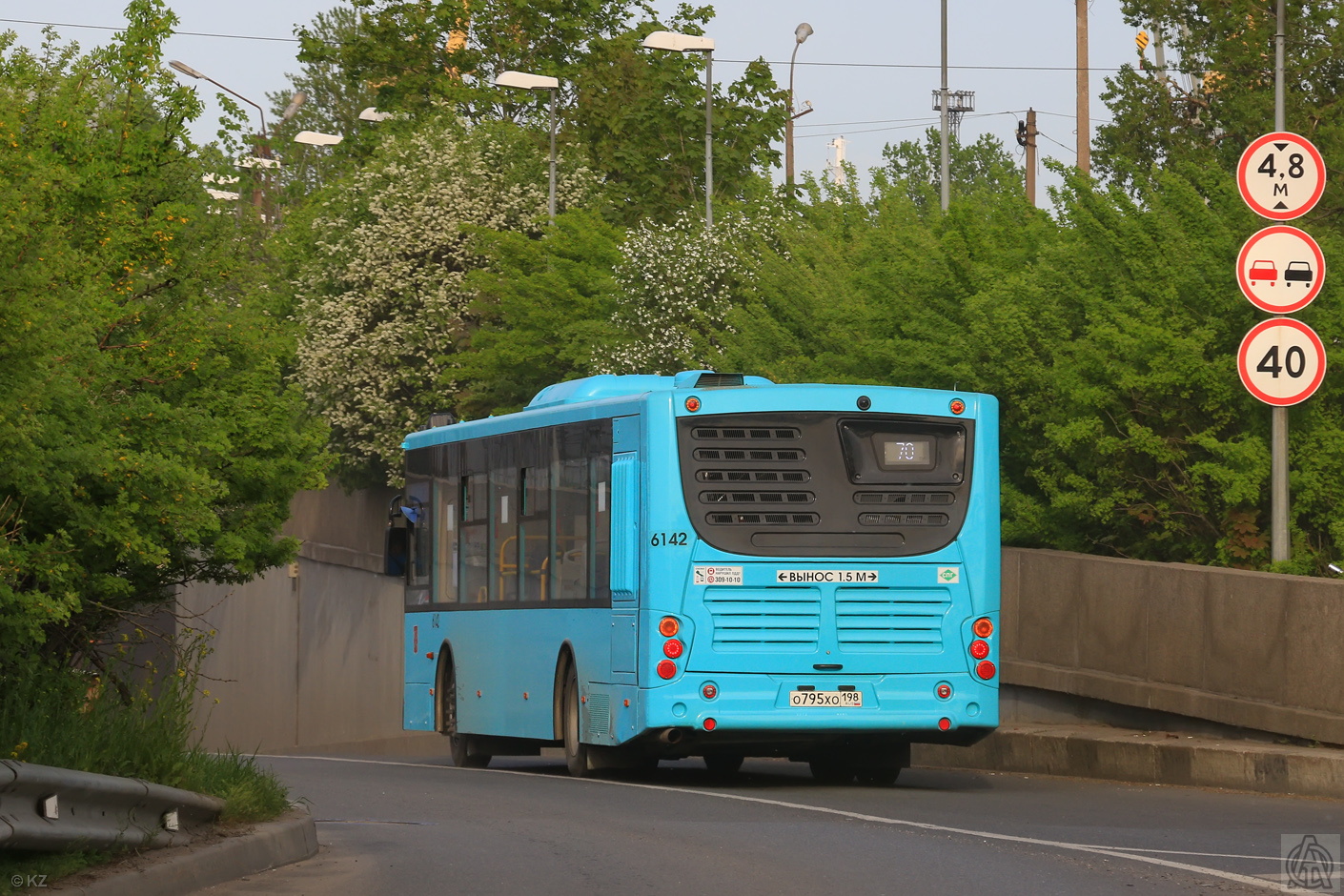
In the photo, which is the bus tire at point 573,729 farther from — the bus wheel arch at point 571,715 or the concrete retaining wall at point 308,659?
the concrete retaining wall at point 308,659

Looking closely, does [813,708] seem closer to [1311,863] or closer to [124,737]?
[1311,863]

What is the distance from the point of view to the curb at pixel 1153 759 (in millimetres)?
15539

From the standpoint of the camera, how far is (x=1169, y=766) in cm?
1700

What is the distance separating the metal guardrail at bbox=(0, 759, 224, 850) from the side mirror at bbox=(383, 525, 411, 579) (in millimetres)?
12223

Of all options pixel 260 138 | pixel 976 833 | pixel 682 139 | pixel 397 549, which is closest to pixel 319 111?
pixel 260 138

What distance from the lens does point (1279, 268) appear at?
18156 millimetres

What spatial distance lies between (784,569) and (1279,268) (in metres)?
4.73

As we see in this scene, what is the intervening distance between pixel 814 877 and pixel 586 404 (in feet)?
26.2

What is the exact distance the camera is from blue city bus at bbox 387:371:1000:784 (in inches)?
661

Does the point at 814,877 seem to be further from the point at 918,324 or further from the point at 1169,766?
the point at 918,324

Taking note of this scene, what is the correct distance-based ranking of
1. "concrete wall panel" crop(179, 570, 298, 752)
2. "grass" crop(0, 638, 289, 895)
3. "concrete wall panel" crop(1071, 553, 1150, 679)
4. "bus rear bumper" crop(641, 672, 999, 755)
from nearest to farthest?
1. "grass" crop(0, 638, 289, 895)
2. "bus rear bumper" crop(641, 672, 999, 755)
3. "concrete wall panel" crop(1071, 553, 1150, 679)
4. "concrete wall panel" crop(179, 570, 298, 752)

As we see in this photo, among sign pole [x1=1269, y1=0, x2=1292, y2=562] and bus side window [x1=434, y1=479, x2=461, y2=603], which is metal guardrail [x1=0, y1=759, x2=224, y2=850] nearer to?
sign pole [x1=1269, y1=0, x2=1292, y2=562]

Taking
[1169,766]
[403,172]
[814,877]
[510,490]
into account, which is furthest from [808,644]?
[403,172]

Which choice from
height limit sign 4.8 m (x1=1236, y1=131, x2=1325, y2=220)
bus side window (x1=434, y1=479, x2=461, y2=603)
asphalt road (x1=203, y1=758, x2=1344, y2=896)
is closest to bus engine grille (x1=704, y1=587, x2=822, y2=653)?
asphalt road (x1=203, y1=758, x2=1344, y2=896)
